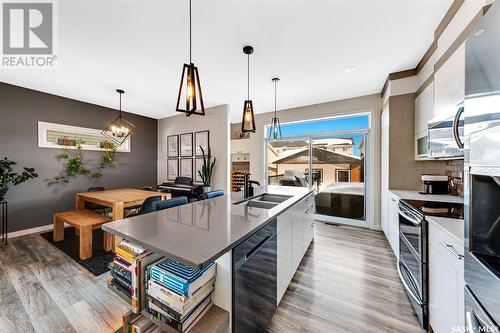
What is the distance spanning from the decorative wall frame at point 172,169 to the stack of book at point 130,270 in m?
4.53

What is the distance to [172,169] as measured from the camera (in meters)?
5.62

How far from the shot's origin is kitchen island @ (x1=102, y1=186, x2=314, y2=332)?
0.93 meters

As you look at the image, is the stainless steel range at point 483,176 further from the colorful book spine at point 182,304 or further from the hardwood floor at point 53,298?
the hardwood floor at point 53,298

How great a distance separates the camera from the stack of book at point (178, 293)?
89cm

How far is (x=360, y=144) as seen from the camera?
13.0 feet

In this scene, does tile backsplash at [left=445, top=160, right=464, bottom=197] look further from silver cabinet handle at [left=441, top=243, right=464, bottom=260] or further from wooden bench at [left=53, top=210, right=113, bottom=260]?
wooden bench at [left=53, top=210, right=113, bottom=260]

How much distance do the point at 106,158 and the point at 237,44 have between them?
14.0 ft

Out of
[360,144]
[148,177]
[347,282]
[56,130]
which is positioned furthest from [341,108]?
[56,130]

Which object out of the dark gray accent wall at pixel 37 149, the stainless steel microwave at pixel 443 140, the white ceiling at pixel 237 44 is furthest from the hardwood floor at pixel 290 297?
the white ceiling at pixel 237 44

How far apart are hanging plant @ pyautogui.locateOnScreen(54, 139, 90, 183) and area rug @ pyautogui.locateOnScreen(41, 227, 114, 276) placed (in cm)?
113

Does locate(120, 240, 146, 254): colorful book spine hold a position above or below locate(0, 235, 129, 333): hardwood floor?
above

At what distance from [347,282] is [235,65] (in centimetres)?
317

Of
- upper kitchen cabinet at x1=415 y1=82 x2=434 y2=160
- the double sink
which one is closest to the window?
upper kitchen cabinet at x1=415 y1=82 x2=434 y2=160

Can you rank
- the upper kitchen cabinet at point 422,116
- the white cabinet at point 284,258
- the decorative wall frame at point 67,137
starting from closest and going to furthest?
the white cabinet at point 284,258 < the upper kitchen cabinet at point 422,116 < the decorative wall frame at point 67,137
